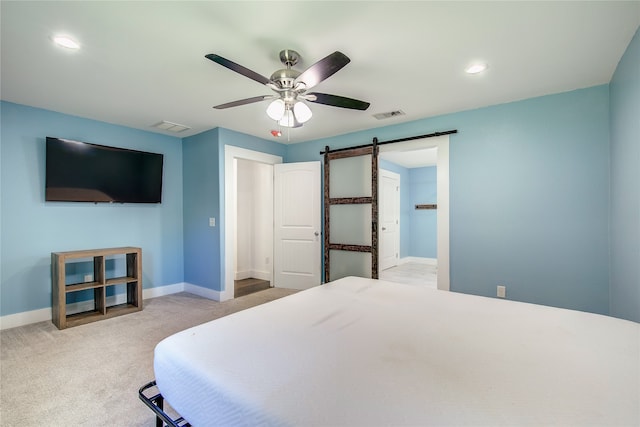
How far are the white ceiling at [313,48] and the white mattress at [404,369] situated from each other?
1759mm

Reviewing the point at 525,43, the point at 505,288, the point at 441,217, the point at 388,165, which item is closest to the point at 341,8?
the point at 525,43

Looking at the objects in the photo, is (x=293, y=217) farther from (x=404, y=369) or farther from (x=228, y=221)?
(x=404, y=369)

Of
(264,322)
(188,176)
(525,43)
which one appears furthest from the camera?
(188,176)

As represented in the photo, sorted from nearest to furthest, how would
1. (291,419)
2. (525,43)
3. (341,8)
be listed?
1. (291,419)
2. (341,8)
3. (525,43)

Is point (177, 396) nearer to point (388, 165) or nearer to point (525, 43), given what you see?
point (525, 43)

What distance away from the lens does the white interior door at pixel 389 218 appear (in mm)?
6133

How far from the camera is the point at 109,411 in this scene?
5.64 ft

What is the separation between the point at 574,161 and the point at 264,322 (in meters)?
3.20

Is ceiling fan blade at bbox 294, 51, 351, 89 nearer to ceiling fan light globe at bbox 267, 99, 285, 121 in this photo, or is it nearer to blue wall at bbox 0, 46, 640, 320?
ceiling fan light globe at bbox 267, 99, 285, 121

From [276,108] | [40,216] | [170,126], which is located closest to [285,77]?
[276,108]

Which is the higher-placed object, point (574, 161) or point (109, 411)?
point (574, 161)

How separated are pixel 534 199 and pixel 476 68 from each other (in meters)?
1.51

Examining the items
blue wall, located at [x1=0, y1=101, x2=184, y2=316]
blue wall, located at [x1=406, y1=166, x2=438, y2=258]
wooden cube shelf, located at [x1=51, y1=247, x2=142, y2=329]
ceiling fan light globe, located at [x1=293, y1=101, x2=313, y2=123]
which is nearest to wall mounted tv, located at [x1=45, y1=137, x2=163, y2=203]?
blue wall, located at [x1=0, y1=101, x2=184, y2=316]

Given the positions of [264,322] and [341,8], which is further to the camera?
[341,8]
